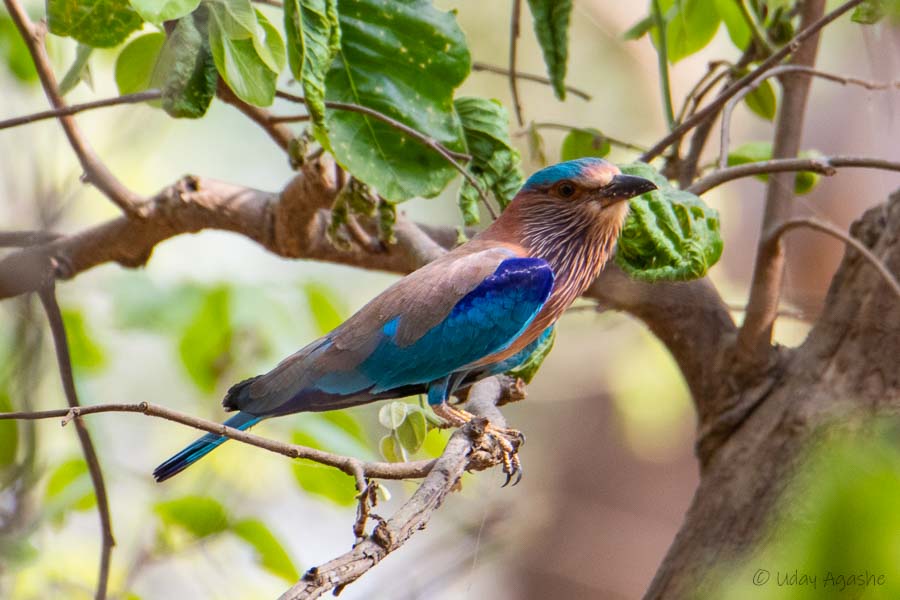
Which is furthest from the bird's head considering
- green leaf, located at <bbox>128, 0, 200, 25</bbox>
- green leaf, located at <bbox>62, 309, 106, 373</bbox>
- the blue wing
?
green leaf, located at <bbox>62, 309, 106, 373</bbox>

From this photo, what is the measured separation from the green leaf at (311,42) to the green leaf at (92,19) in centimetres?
41

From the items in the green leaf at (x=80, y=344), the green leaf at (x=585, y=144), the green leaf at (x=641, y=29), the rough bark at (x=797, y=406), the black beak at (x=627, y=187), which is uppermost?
the green leaf at (x=641, y=29)

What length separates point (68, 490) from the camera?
10.2ft

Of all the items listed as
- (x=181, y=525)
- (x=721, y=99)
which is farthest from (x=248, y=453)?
(x=721, y=99)

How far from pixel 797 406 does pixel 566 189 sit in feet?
2.84

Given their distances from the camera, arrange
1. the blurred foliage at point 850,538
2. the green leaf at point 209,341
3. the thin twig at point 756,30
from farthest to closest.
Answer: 1. the green leaf at point 209,341
2. the thin twig at point 756,30
3. the blurred foliage at point 850,538

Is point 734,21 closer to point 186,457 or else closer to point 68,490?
point 186,457

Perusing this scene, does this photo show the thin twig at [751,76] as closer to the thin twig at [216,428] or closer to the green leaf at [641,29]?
the green leaf at [641,29]

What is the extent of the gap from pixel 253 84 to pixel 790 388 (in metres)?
1.56

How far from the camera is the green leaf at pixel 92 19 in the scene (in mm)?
2166

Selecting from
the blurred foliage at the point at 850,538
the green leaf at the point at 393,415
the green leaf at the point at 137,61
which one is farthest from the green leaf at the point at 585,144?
the blurred foliage at the point at 850,538

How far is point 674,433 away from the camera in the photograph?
7617 mm

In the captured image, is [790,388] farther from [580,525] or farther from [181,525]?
[580,525]

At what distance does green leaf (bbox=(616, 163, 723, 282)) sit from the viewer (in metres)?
2.15
